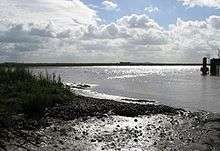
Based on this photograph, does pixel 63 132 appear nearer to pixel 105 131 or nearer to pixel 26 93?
pixel 105 131

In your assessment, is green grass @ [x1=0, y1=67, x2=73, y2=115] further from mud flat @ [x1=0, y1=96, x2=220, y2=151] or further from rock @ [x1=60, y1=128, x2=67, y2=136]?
rock @ [x1=60, y1=128, x2=67, y2=136]

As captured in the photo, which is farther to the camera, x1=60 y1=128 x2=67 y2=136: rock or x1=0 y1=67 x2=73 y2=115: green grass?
x1=0 y1=67 x2=73 y2=115: green grass

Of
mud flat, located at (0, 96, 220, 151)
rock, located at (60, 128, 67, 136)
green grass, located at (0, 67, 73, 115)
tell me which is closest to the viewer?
mud flat, located at (0, 96, 220, 151)

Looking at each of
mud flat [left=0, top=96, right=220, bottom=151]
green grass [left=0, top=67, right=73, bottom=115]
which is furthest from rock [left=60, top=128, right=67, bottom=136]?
green grass [left=0, top=67, right=73, bottom=115]

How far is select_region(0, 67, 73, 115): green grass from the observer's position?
68.4 feet

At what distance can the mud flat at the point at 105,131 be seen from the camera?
1445 centimetres

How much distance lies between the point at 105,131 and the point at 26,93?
1121 cm

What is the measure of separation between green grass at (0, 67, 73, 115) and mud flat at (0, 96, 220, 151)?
85 centimetres

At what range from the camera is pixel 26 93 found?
27797 millimetres

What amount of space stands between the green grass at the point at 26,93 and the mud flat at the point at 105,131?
0.85 meters

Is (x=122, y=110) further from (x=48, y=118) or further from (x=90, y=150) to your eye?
(x=90, y=150)

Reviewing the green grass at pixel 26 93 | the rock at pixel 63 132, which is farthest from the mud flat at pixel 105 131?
the green grass at pixel 26 93

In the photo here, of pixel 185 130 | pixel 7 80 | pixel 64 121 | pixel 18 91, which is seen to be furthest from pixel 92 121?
pixel 7 80

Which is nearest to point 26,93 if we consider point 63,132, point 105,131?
point 105,131
